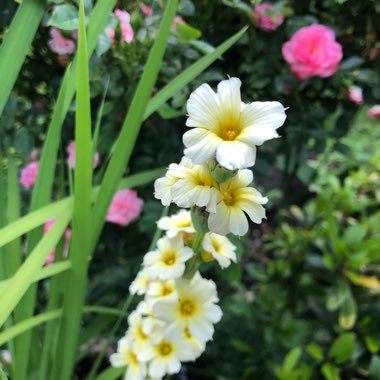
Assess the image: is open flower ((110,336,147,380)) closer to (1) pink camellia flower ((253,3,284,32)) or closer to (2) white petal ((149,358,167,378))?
(2) white petal ((149,358,167,378))

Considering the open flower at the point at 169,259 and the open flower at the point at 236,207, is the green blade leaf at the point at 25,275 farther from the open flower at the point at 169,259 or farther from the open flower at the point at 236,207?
the open flower at the point at 236,207

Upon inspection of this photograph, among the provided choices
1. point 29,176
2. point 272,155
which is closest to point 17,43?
point 29,176

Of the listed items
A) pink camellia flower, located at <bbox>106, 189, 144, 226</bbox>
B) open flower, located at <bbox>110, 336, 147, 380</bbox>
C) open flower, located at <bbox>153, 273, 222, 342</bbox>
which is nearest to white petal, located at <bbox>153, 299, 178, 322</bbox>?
open flower, located at <bbox>153, 273, 222, 342</bbox>

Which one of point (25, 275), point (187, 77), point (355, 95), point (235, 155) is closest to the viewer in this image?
point (235, 155)

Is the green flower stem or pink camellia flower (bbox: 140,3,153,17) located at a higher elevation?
pink camellia flower (bbox: 140,3,153,17)

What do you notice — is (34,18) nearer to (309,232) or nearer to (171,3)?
(171,3)

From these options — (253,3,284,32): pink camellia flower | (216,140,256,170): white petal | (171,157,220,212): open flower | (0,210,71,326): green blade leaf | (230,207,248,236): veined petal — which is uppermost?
(216,140,256,170): white petal

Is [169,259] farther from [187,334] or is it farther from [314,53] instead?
[314,53]
